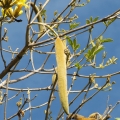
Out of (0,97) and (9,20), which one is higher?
(9,20)

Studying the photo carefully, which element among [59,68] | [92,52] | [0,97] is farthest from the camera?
[0,97]

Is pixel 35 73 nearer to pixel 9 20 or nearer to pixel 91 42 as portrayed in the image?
pixel 91 42

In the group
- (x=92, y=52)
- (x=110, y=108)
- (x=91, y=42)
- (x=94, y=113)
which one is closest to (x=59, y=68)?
(x=94, y=113)

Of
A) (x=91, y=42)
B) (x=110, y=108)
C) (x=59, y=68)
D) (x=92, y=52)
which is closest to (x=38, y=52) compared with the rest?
(x=91, y=42)

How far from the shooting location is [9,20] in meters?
Answer: 1.80

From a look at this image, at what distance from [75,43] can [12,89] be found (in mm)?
712

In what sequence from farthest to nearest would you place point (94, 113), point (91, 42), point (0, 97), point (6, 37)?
point (0, 97), point (6, 37), point (91, 42), point (94, 113)

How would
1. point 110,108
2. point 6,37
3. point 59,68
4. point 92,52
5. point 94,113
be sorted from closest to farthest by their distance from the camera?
point 59,68 → point 94,113 → point 110,108 → point 92,52 → point 6,37

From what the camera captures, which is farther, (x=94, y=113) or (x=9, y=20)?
(x=9, y=20)

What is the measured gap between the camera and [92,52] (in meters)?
1.91

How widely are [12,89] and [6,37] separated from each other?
1.26 ft

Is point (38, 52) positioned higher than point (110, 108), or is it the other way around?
point (38, 52)

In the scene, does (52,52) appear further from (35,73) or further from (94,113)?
(94,113)

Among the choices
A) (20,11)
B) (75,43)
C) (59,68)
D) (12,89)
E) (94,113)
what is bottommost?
(94,113)
